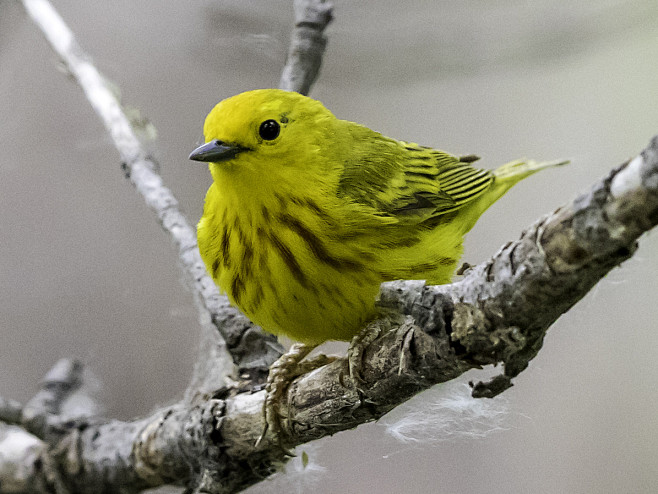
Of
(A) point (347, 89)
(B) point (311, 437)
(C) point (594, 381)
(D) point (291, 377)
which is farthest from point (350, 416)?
(A) point (347, 89)

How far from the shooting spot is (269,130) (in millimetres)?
1351

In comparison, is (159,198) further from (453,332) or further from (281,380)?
(453,332)

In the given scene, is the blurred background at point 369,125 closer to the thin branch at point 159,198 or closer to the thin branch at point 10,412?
the thin branch at point 159,198

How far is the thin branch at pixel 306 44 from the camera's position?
2066 mm

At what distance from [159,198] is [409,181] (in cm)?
90

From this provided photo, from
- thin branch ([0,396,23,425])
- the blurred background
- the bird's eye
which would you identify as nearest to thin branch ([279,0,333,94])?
the blurred background

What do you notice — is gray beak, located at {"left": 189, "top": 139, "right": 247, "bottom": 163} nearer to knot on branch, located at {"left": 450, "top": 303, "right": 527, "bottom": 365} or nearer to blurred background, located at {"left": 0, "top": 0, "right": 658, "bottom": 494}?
knot on branch, located at {"left": 450, "top": 303, "right": 527, "bottom": 365}

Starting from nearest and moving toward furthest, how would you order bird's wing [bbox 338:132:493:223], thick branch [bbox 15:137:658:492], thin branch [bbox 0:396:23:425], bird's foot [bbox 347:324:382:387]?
thick branch [bbox 15:137:658:492], bird's foot [bbox 347:324:382:387], bird's wing [bbox 338:132:493:223], thin branch [bbox 0:396:23:425]

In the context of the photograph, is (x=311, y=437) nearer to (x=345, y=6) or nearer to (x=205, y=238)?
(x=205, y=238)

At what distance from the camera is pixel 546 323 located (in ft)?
2.88

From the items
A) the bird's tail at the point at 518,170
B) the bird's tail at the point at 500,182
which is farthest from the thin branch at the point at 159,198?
the bird's tail at the point at 518,170

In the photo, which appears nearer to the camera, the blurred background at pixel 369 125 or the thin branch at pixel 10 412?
the thin branch at pixel 10 412

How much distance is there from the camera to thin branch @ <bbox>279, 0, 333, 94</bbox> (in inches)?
81.4

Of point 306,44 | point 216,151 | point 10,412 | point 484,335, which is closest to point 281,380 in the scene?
point 216,151
